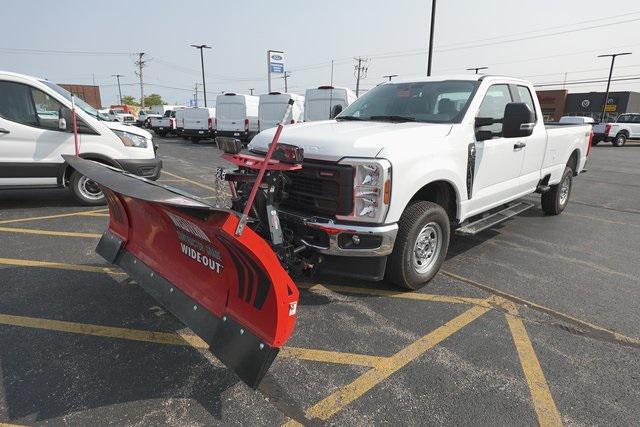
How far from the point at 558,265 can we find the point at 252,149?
3775mm

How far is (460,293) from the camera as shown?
4.16 m

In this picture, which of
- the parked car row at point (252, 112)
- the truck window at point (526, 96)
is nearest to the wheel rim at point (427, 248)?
the truck window at point (526, 96)

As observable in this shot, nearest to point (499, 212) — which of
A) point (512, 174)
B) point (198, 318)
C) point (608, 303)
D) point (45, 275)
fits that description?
point (512, 174)

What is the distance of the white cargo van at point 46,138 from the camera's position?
6363 millimetres

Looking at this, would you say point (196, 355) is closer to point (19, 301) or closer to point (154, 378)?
point (154, 378)

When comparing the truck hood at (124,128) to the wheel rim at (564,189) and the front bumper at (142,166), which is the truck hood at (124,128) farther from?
the wheel rim at (564,189)

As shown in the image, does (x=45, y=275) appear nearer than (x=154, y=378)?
No

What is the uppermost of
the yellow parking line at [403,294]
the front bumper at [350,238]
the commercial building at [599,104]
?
the commercial building at [599,104]

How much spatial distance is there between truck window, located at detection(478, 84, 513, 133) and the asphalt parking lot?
1580 mm

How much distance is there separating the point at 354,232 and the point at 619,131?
1203 inches

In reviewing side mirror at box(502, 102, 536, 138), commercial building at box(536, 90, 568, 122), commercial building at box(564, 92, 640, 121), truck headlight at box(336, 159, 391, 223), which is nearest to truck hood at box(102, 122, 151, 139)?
truck headlight at box(336, 159, 391, 223)

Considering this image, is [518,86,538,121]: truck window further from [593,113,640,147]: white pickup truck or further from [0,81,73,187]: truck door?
[593,113,640,147]: white pickup truck

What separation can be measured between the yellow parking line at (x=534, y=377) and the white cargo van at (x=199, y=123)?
2141 cm

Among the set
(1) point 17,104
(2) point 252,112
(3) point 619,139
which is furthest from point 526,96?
(3) point 619,139
